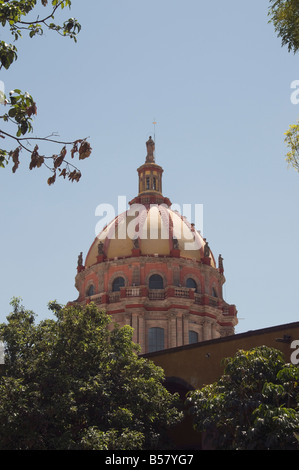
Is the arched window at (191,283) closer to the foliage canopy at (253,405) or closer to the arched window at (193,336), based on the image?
the arched window at (193,336)

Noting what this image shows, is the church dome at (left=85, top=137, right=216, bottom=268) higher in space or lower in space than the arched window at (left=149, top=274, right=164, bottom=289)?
higher

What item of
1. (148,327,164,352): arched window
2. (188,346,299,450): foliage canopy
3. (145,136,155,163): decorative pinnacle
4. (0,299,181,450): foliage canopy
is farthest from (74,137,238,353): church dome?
(188,346,299,450): foliage canopy

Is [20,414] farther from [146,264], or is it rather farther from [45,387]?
[146,264]

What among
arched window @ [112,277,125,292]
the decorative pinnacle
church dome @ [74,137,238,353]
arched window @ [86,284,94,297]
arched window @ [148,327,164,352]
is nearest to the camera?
arched window @ [148,327,164,352]

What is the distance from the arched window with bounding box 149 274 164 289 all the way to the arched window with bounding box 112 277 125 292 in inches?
79.2

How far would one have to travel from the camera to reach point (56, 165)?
12.5m

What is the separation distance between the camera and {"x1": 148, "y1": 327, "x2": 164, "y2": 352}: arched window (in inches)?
1866

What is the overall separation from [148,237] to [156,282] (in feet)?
11.2

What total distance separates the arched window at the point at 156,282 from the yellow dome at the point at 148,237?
1.65 metres

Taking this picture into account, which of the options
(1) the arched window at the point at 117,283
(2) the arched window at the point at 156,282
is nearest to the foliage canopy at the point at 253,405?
(2) the arched window at the point at 156,282

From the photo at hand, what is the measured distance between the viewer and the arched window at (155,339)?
47.4 meters

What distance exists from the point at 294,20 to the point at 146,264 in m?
33.2

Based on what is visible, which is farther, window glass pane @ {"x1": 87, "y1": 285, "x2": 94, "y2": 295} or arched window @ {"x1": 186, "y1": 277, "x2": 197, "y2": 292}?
window glass pane @ {"x1": 87, "y1": 285, "x2": 94, "y2": 295}

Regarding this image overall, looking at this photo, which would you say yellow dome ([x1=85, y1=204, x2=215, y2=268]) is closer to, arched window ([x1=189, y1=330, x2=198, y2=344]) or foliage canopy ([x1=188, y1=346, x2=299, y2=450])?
arched window ([x1=189, y1=330, x2=198, y2=344])
